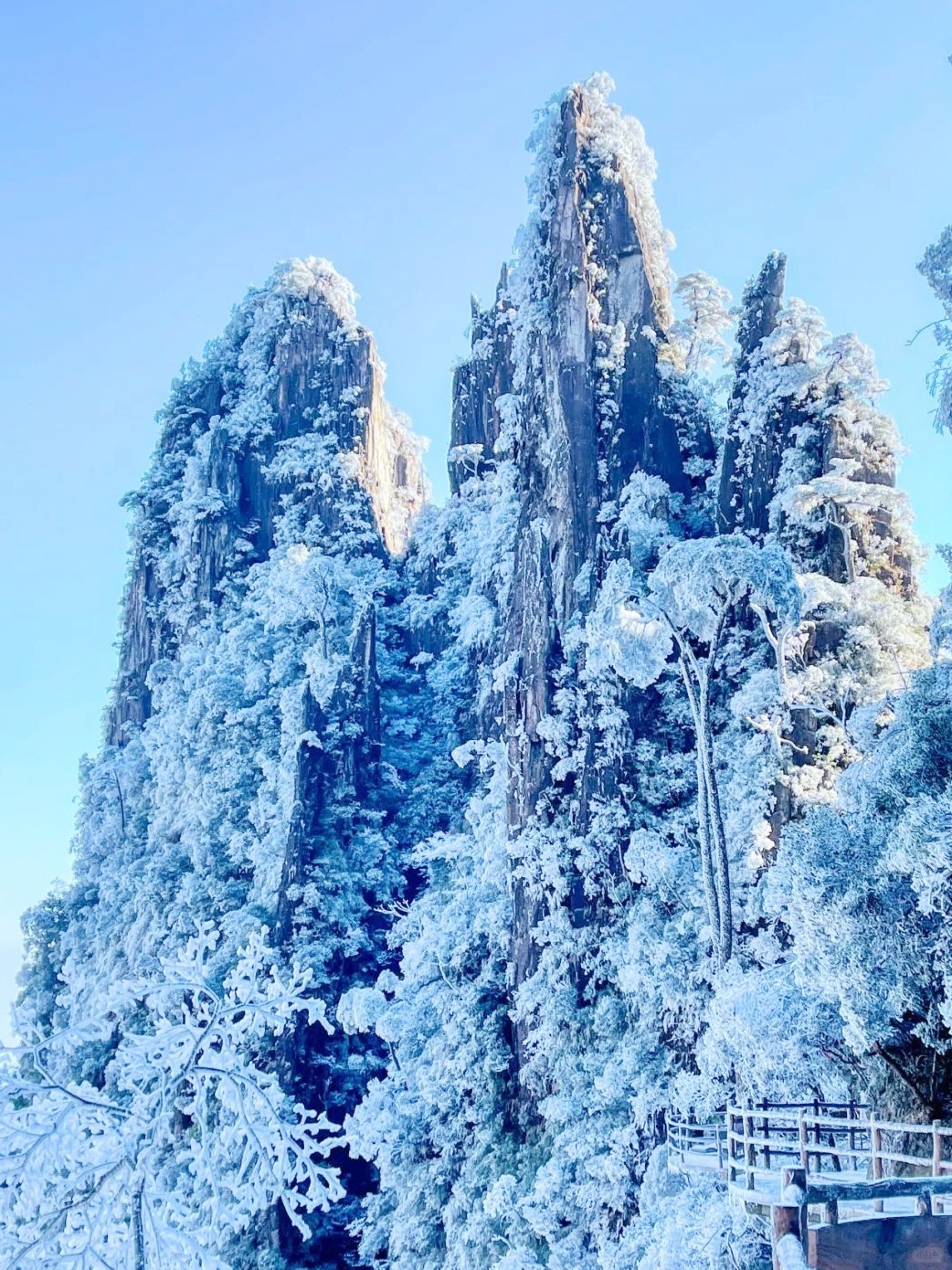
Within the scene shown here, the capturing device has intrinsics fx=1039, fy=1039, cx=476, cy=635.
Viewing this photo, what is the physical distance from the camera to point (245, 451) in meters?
50.5

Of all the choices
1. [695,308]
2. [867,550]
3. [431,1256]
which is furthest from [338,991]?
[695,308]

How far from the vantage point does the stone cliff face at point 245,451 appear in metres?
48.4

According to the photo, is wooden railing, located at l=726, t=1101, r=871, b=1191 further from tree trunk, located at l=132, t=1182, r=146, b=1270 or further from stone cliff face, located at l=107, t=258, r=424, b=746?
stone cliff face, located at l=107, t=258, r=424, b=746

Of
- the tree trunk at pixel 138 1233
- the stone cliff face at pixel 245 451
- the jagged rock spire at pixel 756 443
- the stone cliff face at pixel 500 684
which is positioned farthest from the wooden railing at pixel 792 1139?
the stone cliff face at pixel 245 451

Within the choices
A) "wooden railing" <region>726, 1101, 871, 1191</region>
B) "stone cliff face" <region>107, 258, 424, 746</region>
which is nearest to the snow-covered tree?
"wooden railing" <region>726, 1101, 871, 1191</region>

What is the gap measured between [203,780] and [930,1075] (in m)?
30.6

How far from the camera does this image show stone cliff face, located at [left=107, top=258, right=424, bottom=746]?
48375 mm

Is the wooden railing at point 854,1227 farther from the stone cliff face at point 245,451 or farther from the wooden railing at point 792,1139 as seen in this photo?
the stone cliff face at point 245,451

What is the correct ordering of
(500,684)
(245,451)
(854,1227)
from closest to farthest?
(854,1227) < (500,684) < (245,451)

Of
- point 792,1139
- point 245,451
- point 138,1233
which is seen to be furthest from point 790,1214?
point 245,451

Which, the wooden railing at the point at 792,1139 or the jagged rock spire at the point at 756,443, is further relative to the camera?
the jagged rock spire at the point at 756,443

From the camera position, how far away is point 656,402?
110 ft

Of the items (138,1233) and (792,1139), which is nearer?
(138,1233)

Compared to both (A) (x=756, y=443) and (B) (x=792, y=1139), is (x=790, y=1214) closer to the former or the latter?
(B) (x=792, y=1139)
